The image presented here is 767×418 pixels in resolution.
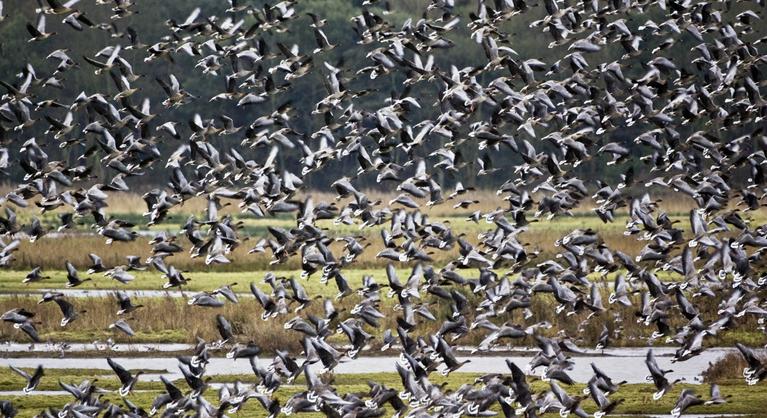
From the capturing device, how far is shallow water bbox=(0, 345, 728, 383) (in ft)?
86.9

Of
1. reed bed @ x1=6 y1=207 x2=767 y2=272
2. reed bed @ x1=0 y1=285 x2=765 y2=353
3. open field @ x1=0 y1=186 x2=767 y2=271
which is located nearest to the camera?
reed bed @ x1=0 y1=285 x2=765 y2=353

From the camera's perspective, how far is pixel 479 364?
27.7 m

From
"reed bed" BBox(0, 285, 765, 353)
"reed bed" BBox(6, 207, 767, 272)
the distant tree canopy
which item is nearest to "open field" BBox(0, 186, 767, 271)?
"reed bed" BBox(6, 207, 767, 272)

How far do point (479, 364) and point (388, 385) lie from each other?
131 inches

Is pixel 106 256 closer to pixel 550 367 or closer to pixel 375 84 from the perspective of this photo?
pixel 550 367

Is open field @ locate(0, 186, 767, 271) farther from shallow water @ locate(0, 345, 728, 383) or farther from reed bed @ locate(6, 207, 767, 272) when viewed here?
shallow water @ locate(0, 345, 728, 383)

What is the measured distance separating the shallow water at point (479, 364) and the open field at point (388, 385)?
91cm

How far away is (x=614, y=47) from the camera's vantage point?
278 feet

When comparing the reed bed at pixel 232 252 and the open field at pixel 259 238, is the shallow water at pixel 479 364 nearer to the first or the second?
the open field at pixel 259 238

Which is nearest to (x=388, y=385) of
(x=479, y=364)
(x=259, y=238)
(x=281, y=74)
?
(x=479, y=364)

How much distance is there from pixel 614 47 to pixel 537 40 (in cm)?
439

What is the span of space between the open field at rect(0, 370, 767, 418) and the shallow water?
907 millimetres

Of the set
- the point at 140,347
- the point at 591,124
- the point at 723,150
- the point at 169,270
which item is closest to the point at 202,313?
the point at 140,347

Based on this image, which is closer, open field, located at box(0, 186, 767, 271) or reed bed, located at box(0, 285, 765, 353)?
reed bed, located at box(0, 285, 765, 353)
